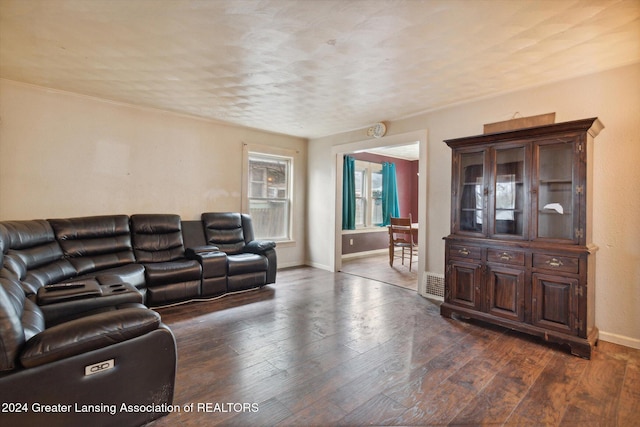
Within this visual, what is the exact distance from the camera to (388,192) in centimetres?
756

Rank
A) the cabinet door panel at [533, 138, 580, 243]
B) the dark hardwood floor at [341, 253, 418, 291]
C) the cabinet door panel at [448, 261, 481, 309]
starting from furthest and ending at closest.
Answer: the dark hardwood floor at [341, 253, 418, 291] → the cabinet door panel at [448, 261, 481, 309] → the cabinet door panel at [533, 138, 580, 243]

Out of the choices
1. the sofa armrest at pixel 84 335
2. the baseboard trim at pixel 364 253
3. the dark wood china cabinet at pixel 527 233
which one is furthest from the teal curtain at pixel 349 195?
the sofa armrest at pixel 84 335

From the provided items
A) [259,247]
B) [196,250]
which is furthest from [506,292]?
[196,250]

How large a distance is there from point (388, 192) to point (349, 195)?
1.35 meters

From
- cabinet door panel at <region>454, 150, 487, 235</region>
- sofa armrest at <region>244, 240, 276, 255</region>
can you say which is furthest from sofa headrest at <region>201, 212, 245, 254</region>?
cabinet door panel at <region>454, 150, 487, 235</region>

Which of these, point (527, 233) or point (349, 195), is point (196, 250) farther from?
point (527, 233)

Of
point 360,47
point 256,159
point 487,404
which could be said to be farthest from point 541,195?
point 256,159

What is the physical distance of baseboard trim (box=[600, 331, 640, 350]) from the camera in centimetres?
264

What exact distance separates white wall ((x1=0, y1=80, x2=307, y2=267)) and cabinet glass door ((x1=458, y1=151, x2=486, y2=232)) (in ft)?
11.4

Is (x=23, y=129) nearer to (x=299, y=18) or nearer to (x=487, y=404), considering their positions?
(x=299, y=18)

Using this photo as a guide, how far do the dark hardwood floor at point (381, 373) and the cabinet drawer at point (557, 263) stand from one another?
704 millimetres

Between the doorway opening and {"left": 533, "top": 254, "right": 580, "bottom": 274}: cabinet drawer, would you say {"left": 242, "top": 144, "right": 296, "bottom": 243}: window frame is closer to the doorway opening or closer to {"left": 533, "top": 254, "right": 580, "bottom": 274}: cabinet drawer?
the doorway opening

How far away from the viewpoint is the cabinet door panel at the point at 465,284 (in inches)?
123

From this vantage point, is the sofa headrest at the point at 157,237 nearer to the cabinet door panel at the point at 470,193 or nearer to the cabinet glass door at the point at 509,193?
the cabinet door panel at the point at 470,193
